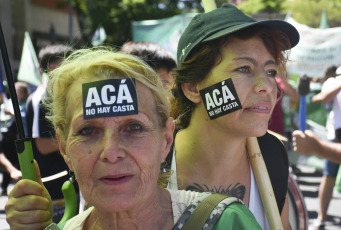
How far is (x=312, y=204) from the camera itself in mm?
7039

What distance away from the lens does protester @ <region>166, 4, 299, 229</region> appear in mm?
2135

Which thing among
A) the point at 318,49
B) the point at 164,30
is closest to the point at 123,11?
the point at 164,30

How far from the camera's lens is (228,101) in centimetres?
214

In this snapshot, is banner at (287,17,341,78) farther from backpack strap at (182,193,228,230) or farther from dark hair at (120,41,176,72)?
backpack strap at (182,193,228,230)

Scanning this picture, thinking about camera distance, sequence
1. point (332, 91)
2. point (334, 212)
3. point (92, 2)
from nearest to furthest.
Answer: point (332, 91) < point (334, 212) < point (92, 2)

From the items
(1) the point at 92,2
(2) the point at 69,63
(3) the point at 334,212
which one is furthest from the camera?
(1) the point at 92,2

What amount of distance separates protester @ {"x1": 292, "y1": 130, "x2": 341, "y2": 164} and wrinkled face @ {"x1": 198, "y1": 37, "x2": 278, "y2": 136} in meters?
1.09

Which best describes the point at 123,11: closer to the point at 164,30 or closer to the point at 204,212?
the point at 164,30

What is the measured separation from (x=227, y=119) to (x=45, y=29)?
Result: 84.1 feet

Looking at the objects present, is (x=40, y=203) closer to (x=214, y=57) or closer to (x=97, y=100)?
(x=97, y=100)

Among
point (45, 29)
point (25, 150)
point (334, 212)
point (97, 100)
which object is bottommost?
point (334, 212)

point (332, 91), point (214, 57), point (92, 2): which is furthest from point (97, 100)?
point (92, 2)

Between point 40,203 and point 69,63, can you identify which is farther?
point 69,63

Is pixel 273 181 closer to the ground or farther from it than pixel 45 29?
closer to the ground
